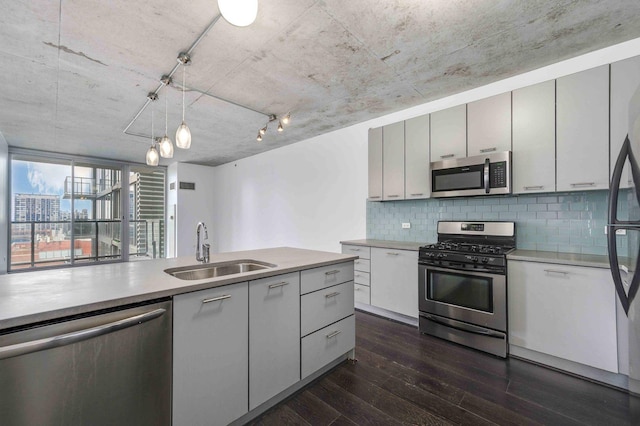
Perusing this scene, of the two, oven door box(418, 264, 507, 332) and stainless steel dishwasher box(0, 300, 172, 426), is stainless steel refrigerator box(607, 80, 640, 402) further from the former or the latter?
stainless steel dishwasher box(0, 300, 172, 426)

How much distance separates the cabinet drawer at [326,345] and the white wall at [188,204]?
534 cm

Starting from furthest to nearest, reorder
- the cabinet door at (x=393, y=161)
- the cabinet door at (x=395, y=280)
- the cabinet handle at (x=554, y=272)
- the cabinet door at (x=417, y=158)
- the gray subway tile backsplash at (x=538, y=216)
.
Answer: the cabinet door at (x=393, y=161) → the cabinet door at (x=417, y=158) → the cabinet door at (x=395, y=280) → the gray subway tile backsplash at (x=538, y=216) → the cabinet handle at (x=554, y=272)

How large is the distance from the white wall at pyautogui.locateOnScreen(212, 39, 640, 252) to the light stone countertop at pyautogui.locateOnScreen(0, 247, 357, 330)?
252cm

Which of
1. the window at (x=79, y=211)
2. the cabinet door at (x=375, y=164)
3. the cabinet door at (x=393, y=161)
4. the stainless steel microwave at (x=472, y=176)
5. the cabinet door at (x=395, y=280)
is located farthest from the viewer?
the window at (x=79, y=211)

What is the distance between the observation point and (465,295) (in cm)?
254

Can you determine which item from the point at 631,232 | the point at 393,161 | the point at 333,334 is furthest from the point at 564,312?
the point at 393,161

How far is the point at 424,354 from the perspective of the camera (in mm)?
2426

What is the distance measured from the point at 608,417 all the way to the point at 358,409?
60.6 inches

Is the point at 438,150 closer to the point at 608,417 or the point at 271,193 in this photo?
the point at 608,417

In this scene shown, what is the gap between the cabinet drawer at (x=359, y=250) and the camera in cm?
336

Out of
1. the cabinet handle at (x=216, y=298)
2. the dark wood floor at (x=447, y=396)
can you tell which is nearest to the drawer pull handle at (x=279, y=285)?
the cabinet handle at (x=216, y=298)

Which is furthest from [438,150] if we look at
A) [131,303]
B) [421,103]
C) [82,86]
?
[82,86]

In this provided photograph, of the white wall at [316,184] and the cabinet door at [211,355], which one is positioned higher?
the white wall at [316,184]

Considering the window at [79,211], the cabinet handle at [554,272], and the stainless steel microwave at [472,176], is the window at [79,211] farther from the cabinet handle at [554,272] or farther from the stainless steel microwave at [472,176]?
the cabinet handle at [554,272]
